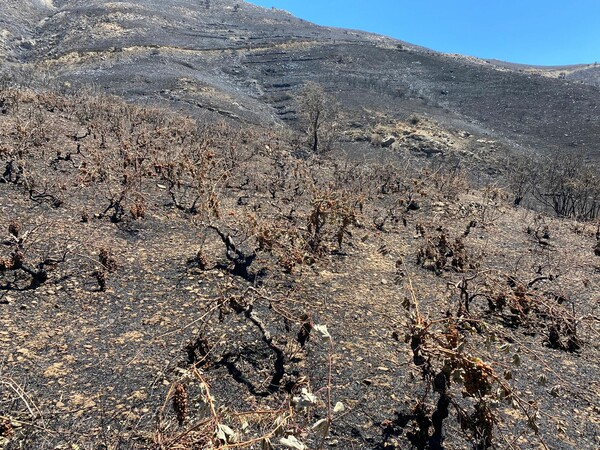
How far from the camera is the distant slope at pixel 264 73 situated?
97.5ft

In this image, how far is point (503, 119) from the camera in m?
35.3

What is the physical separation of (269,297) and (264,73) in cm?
3979

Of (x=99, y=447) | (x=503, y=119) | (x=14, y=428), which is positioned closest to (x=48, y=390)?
(x=14, y=428)

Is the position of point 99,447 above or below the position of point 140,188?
below

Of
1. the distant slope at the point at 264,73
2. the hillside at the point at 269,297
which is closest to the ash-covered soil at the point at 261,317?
the hillside at the point at 269,297

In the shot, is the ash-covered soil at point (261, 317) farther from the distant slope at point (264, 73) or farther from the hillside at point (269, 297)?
the distant slope at point (264, 73)

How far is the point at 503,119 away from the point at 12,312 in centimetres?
3845

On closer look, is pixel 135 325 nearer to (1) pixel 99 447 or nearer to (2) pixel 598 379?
(1) pixel 99 447

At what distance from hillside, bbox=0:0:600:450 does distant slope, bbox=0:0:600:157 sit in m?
12.0

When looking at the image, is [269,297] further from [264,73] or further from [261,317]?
[264,73]

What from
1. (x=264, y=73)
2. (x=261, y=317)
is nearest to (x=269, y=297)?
(x=261, y=317)

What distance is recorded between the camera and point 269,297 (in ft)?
16.8

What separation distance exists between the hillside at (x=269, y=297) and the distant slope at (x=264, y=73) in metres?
12.0

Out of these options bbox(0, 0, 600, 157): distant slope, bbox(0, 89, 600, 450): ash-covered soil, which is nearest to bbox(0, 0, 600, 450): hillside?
bbox(0, 89, 600, 450): ash-covered soil
